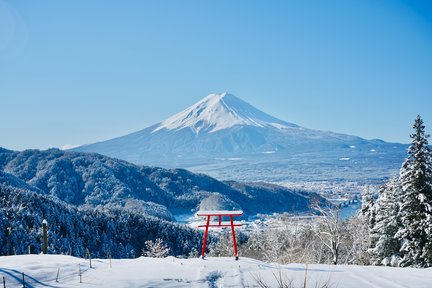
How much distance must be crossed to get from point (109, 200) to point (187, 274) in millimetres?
148537

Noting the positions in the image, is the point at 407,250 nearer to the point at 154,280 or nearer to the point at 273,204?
the point at 154,280

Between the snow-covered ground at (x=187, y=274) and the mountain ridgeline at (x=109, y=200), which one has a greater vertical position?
the snow-covered ground at (x=187, y=274)

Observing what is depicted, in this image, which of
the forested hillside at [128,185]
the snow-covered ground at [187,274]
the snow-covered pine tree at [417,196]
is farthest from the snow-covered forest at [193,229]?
the snow-covered ground at [187,274]

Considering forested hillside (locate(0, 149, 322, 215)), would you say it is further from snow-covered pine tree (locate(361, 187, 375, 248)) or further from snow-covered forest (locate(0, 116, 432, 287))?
snow-covered pine tree (locate(361, 187, 375, 248))

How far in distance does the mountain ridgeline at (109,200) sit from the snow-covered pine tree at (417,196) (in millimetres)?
47428

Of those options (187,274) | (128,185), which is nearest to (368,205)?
(187,274)

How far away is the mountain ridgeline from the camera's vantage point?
6562 cm

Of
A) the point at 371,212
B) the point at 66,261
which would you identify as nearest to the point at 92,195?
the point at 371,212

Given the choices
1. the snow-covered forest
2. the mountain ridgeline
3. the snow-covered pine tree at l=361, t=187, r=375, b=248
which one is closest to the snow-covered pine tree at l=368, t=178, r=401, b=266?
the snow-covered forest

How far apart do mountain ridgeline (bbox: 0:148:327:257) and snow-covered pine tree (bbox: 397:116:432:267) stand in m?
47.4

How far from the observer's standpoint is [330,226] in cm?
2358

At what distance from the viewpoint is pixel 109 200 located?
15125cm

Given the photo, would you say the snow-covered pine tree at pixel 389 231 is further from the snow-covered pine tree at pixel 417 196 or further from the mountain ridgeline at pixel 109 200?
the mountain ridgeline at pixel 109 200

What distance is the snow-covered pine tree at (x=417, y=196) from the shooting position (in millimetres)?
19516
